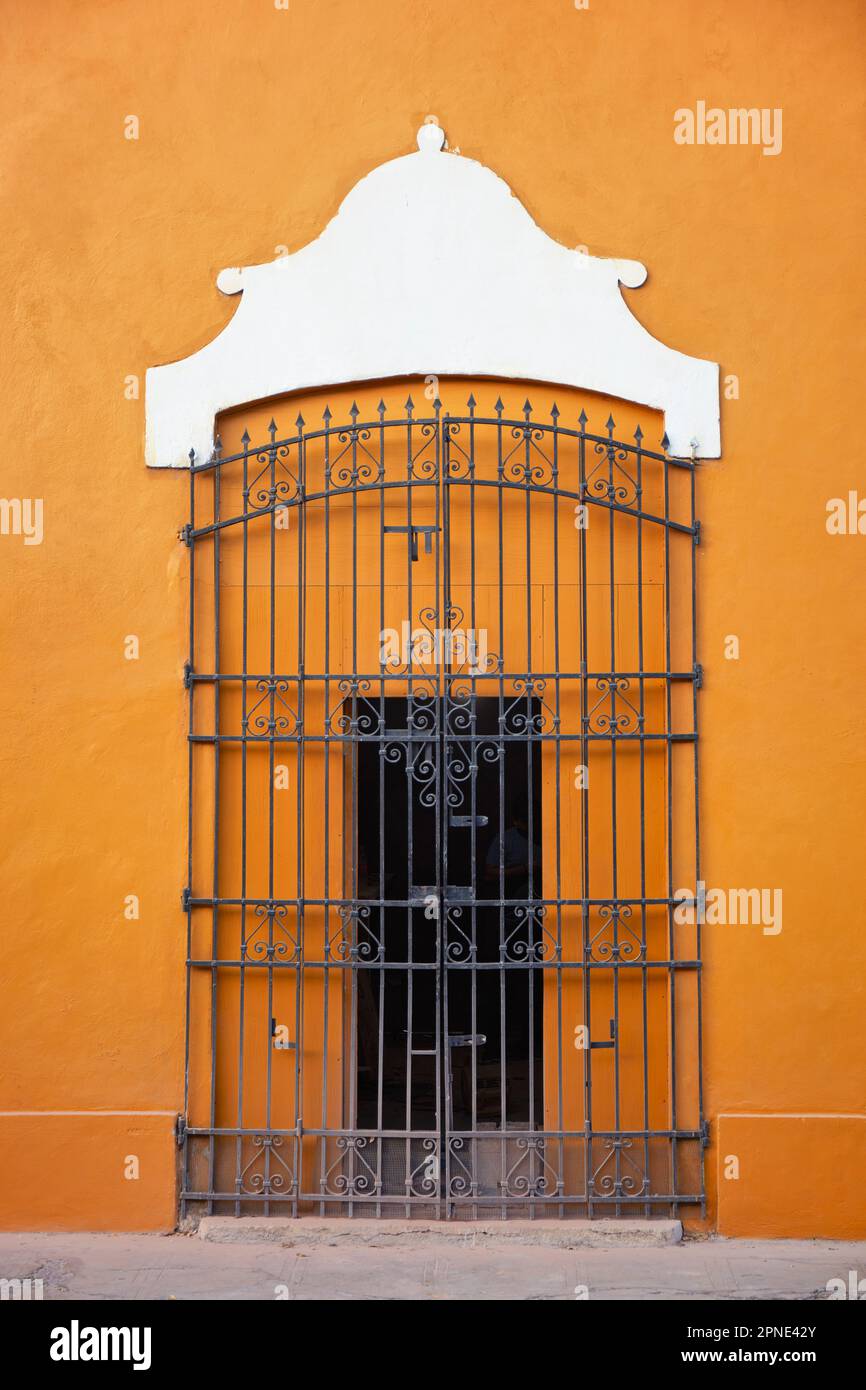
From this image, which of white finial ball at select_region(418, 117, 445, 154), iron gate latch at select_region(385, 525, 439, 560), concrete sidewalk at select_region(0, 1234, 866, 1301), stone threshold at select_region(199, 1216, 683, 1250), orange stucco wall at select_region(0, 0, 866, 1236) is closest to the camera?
concrete sidewalk at select_region(0, 1234, 866, 1301)

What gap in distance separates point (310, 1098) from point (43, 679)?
2.13 metres

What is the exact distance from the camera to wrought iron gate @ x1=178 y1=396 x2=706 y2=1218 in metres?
5.91

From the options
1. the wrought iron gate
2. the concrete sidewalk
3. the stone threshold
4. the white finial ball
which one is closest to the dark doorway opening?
the wrought iron gate

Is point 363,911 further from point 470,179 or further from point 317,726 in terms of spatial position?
point 470,179

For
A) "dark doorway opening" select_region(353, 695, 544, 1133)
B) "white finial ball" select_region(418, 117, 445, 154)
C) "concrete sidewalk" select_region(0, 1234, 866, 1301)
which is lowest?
"concrete sidewalk" select_region(0, 1234, 866, 1301)

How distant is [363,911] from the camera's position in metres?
5.98

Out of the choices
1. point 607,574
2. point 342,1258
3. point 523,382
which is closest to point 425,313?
point 523,382

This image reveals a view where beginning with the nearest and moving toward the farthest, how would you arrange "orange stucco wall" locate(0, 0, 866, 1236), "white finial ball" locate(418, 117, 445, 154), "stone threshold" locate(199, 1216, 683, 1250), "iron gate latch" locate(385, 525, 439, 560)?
"stone threshold" locate(199, 1216, 683, 1250), "orange stucco wall" locate(0, 0, 866, 1236), "iron gate latch" locate(385, 525, 439, 560), "white finial ball" locate(418, 117, 445, 154)

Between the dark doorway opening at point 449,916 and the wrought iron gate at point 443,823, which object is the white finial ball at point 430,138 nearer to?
the wrought iron gate at point 443,823

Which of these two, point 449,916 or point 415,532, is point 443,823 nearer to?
point 449,916

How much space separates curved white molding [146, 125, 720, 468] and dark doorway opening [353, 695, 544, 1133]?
147 centimetres

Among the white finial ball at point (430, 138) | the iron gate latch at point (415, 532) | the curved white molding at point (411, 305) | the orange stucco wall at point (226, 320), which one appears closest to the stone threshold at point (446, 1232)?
the orange stucco wall at point (226, 320)

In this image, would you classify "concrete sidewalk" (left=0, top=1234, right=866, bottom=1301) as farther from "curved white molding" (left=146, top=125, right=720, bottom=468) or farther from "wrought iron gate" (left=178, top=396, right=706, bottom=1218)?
"curved white molding" (left=146, top=125, right=720, bottom=468)

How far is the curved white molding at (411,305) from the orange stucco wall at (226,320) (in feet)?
0.34
